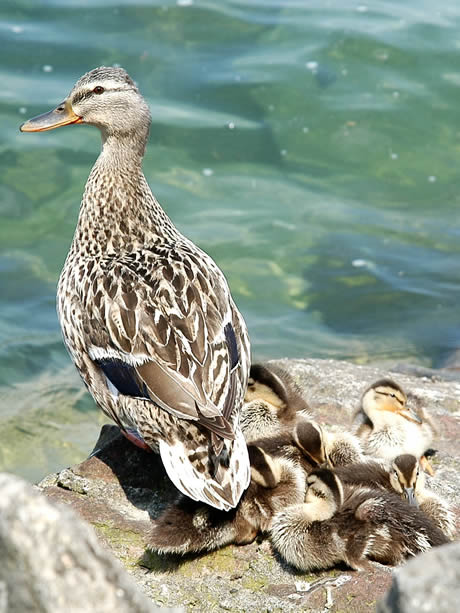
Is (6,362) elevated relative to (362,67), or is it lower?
lower

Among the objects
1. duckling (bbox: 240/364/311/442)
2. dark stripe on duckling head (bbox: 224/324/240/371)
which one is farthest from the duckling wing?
duckling (bbox: 240/364/311/442)

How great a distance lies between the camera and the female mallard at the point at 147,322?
374cm

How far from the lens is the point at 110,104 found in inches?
199

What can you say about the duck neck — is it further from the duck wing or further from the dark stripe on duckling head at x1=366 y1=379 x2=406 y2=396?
the dark stripe on duckling head at x1=366 y1=379 x2=406 y2=396

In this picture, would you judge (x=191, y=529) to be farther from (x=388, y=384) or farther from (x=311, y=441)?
(x=388, y=384)

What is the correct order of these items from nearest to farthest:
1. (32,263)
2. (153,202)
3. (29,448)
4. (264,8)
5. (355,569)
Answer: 1. (355,569)
2. (153,202)
3. (29,448)
4. (32,263)
5. (264,8)

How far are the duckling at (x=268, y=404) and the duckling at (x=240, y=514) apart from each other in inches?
19.2

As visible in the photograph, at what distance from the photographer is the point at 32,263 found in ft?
29.4

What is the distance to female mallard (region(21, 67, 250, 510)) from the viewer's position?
374 centimetres

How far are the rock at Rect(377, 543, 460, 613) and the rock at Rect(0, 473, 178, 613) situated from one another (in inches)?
16.2

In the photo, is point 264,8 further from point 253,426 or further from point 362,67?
point 253,426

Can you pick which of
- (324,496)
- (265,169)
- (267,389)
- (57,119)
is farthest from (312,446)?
(265,169)

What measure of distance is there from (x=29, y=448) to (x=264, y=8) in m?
7.70

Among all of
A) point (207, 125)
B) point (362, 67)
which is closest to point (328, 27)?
point (362, 67)
